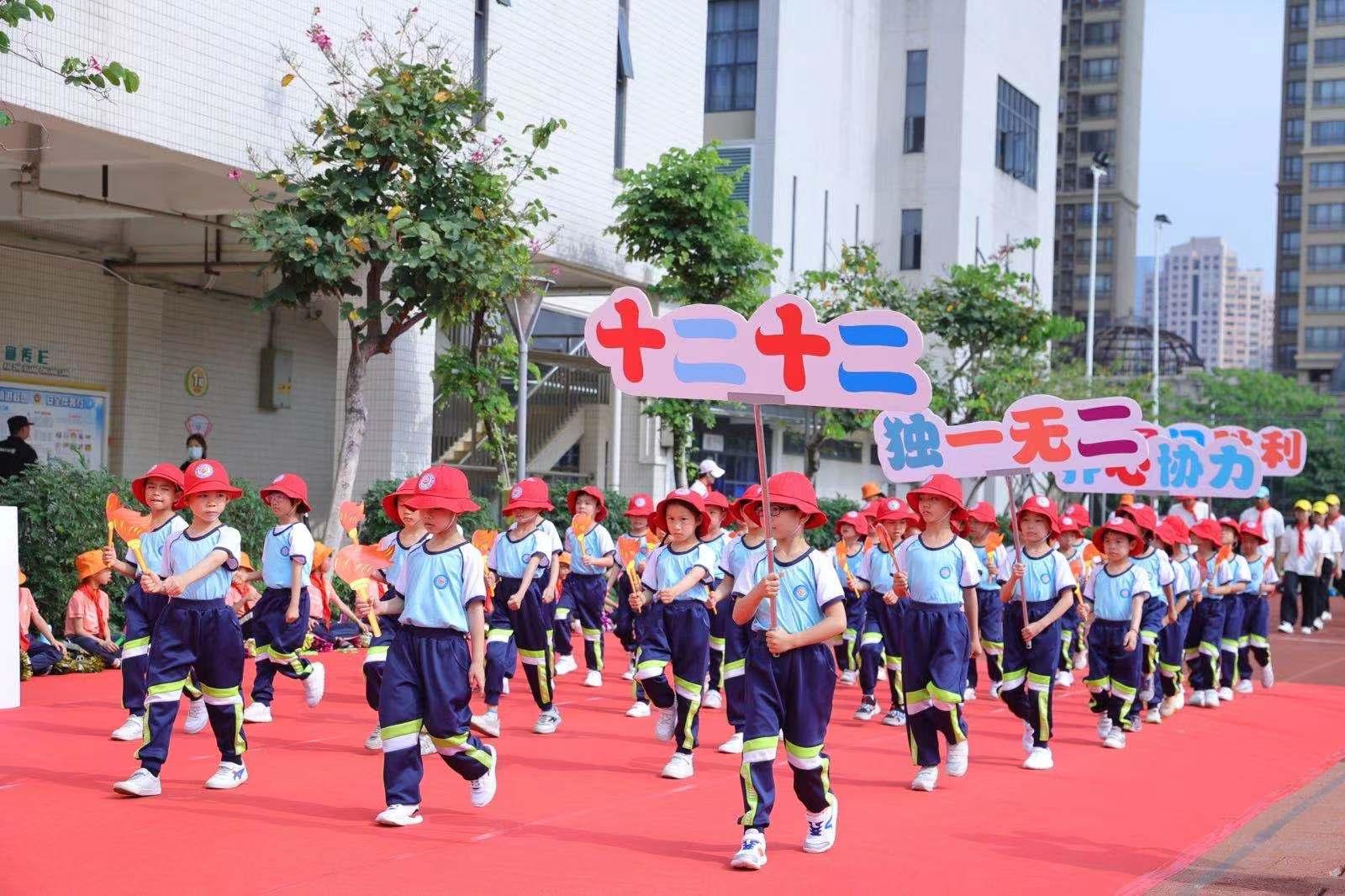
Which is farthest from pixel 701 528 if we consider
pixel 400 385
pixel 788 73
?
pixel 788 73

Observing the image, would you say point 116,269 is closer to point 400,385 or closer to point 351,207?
point 400,385

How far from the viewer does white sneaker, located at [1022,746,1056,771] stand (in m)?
11.1

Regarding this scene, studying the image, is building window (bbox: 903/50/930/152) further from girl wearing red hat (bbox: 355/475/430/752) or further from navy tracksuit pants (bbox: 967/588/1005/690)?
girl wearing red hat (bbox: 355/475/430/752)

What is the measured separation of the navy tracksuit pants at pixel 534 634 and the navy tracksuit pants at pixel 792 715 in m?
4.11

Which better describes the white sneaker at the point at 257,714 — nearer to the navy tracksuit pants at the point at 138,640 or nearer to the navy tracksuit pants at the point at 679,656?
the navy tracksuit pants at the point at 138,640

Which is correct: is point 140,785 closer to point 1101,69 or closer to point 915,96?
point 915,96

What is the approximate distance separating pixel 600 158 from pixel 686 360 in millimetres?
14417

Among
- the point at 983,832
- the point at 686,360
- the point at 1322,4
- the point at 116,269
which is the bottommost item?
the point at 983,832

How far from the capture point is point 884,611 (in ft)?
44.0

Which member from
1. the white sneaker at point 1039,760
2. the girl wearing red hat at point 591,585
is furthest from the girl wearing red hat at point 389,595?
the white sneaker at point 1039,760

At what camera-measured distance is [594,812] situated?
8.84 m

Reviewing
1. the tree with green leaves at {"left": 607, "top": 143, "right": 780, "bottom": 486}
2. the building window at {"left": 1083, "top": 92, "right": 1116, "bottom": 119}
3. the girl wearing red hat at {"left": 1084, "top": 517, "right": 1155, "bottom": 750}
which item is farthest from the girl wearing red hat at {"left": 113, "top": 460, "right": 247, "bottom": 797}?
the building window at {"left": 1083, "top": 92, "right": 1116, "bottom": 119}

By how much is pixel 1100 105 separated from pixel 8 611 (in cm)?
10064

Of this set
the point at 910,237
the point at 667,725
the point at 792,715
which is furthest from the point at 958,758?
the point at 910,237
